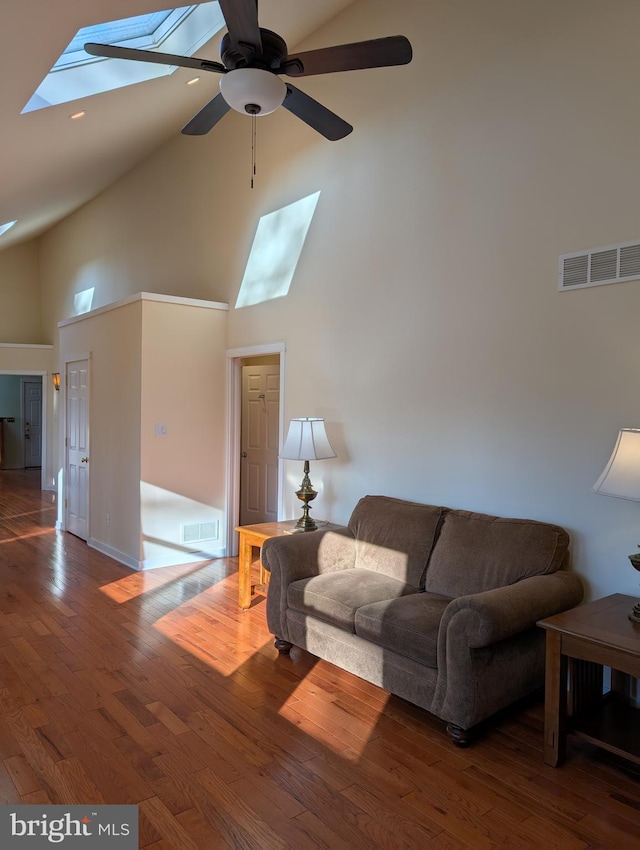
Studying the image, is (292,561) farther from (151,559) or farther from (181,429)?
(181,429)

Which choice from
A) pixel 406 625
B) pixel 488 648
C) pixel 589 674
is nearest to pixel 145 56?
pixel 406 625

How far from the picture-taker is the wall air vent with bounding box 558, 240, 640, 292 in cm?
292

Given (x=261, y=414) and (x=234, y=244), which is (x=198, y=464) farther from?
(x=234, y=244)

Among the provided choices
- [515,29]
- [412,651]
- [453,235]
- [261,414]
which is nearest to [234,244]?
[261,414]

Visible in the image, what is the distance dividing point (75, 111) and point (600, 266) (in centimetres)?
428

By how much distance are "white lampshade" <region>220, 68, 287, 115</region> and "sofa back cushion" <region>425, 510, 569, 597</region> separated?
2416 millimetres

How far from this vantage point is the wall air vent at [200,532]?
18.7ft

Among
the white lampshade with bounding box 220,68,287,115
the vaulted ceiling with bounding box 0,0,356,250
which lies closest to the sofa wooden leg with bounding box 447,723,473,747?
the white lampshade with bounding box 220,68,287,115

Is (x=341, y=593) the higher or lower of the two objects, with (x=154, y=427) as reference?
lower

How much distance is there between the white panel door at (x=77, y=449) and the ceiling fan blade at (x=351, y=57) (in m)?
4.46

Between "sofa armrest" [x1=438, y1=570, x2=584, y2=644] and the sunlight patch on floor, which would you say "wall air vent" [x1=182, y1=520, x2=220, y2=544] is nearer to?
the sunlight patch on floor

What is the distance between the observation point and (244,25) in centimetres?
240

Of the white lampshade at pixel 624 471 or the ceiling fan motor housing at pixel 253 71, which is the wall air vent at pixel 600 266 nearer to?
the white lampshade at pixel 624 471

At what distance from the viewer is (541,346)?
10.9 ft
